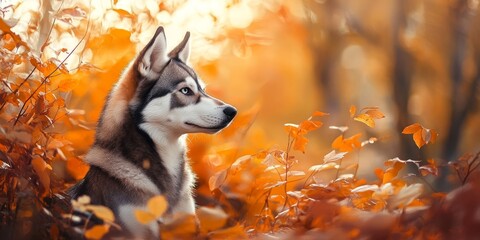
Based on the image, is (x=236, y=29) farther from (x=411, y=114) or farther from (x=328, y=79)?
(x=328, y=79)

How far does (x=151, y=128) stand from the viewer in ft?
15.3

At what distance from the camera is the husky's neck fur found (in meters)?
4.46

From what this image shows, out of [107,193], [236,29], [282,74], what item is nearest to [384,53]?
[282,74]

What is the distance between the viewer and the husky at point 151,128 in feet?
14.6

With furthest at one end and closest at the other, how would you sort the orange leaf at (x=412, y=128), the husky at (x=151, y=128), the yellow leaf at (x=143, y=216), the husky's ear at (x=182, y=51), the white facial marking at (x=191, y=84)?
the husky's ear at (x=182, y=51)
the white facial marking at (x=191, y=84)
the husky at (x=151, y=128)
the orange leaf at (x=412, y=128)
the yellow leaf at (x=143, y=216)

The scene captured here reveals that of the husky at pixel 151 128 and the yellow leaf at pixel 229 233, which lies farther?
the husky at pixel 151 128

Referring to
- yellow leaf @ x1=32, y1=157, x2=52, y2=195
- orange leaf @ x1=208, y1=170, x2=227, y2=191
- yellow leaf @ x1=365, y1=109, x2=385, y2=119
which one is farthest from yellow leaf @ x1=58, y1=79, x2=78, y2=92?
yellow leaf @ x1=365, y1=109, x2=385, y2=119

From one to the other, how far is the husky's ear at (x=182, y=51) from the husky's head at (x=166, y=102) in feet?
0.86

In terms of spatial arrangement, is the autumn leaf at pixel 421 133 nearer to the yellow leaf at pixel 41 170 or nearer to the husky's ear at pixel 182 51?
the husky's ear at pixel 182 51

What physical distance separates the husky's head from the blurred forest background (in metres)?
0.35

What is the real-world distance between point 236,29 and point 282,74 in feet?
39.6

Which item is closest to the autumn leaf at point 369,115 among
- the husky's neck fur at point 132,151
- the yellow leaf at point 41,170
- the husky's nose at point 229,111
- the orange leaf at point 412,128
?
the orange leaf at point 412,128

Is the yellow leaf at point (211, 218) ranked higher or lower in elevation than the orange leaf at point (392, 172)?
higher

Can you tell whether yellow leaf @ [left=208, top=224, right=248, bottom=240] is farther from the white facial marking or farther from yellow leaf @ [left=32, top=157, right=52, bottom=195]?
the white facial marking
